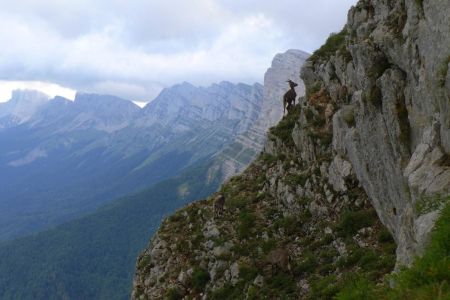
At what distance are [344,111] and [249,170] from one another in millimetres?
14930

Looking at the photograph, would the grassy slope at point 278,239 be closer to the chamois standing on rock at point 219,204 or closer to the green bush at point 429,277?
the chamois standing on rock at point 219,204

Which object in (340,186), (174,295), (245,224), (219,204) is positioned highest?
(340,186)

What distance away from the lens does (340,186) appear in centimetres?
2731

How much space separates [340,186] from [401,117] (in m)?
8.06

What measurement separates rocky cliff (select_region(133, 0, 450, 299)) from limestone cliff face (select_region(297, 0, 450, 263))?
54 mm

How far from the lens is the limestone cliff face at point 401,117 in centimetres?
1583

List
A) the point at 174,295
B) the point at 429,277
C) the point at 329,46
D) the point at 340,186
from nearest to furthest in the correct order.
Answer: the point at 429,277 < the point at 340,186 < the point at 174,295 < the point at 329,46

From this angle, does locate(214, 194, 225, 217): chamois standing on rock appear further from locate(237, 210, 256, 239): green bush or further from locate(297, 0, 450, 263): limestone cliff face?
locate(297, 0, 450, 263): limestone cliff face

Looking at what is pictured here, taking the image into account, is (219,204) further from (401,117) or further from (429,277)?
(429,277)

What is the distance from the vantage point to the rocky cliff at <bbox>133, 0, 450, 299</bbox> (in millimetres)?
17094

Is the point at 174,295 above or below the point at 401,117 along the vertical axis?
below

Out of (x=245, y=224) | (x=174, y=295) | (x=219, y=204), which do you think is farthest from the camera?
(x=219, y=204)

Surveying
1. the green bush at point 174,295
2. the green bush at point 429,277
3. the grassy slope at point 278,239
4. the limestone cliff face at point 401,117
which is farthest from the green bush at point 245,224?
the green bush at point 429,277

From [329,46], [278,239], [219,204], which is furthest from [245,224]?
[329,46]
